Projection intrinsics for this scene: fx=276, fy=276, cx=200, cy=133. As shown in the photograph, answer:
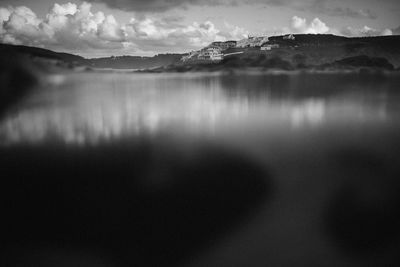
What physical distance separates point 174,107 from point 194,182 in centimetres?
1176

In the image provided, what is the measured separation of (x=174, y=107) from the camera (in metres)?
25.3

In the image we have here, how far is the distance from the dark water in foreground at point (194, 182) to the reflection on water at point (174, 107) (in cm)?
15

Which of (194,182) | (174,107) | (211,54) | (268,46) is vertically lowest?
(194,182)

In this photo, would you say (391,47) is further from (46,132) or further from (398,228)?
(46,132)

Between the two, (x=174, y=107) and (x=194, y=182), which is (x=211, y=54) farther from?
(x=194, y=182)

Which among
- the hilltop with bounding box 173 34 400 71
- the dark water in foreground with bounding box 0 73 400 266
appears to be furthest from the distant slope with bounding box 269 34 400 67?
the dark water in foreground with bounding box 0 73 400 266

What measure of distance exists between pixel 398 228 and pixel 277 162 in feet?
20.8

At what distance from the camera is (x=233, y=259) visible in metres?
10.4

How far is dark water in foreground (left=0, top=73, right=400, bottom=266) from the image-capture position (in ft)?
36.3

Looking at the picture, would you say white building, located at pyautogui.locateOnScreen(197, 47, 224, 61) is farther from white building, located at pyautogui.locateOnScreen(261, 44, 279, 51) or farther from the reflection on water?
white building, located at pyautogui.locateOnScreen(261, 44, 279, 51)

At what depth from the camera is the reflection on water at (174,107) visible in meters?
18.8

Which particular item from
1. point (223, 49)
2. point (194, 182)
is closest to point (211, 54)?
point (223, 49)

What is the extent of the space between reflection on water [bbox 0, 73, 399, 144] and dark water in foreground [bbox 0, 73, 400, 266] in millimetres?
146

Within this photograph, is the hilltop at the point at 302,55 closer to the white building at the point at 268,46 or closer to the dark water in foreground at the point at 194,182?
the white building at the point at 268,46
